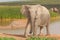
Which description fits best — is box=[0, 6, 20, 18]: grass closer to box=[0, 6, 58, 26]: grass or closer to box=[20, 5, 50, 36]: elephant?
box=[0, 6, 58, 26]: grass

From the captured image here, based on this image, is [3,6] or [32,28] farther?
[3,6]

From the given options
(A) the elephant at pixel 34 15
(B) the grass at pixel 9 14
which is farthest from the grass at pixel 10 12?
(A) the elephant at pixel 34 15

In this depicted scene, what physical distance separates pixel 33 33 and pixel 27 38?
276 millimetres

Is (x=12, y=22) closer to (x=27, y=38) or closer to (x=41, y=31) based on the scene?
(x=41, y=31)

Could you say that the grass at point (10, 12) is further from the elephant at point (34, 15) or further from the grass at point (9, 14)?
the elephant at point (34, 15)

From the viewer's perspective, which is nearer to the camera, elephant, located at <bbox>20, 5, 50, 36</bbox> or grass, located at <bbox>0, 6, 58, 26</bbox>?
elephant, located at <bbox>20, 5, 50, 36</bbox>

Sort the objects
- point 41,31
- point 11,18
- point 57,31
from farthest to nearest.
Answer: point 11,18 → point 57,31 → point 41,31

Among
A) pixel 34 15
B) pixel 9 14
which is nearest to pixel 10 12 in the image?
pixel 9 14

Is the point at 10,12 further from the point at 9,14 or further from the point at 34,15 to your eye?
the point at 34,15

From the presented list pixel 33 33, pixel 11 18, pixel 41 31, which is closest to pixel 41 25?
pixel 33 33

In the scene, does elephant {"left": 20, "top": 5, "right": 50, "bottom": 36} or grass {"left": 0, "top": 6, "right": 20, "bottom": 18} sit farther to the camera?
grass {"left": 0, "top": 6, "right": 20, "bottom": 18}

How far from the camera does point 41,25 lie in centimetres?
657

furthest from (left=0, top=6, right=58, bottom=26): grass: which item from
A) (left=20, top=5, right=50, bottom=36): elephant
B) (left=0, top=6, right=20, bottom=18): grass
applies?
(left=20, top=5, right=50, bottom=36): elephant

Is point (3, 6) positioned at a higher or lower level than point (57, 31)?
higher
